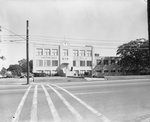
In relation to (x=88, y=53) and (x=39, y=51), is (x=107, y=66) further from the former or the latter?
(x=39, y=51)

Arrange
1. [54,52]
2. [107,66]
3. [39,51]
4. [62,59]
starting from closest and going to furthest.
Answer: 1. [39,51]
2. [54,52]
3. [62,59]
4. [107,66]

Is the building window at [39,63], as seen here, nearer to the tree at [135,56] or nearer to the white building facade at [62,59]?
the white building facade at [62,59]

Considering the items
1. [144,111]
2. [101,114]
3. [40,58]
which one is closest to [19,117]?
[101,114]

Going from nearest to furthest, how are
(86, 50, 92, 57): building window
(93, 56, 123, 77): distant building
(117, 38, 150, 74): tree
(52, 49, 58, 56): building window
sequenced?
(117, 38, 150, 74): tree < (52, 49, 58, 56): building window < (86, 50, 92, 57): building window < (93, 56, 123, 77): distant building

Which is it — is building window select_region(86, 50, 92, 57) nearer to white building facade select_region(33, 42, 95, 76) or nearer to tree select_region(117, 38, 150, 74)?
white building facade select_region(33, 42, 95, 76)

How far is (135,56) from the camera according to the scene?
53469 millimetres

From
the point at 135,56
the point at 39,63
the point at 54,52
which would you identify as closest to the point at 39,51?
the point at 39,63

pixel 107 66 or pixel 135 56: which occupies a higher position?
pixel 135 56

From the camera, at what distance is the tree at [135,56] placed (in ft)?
170

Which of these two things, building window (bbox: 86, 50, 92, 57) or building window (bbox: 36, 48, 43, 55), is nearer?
building window (bbox: 36, 48, 43, 55)

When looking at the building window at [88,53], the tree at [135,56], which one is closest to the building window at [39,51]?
the building window at [88,53]

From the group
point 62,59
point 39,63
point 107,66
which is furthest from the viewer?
point 107,66

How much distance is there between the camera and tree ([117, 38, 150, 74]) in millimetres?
51812

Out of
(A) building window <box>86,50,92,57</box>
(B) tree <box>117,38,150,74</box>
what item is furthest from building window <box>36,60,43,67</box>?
(B) tree <box>117,38,150,74</box>
